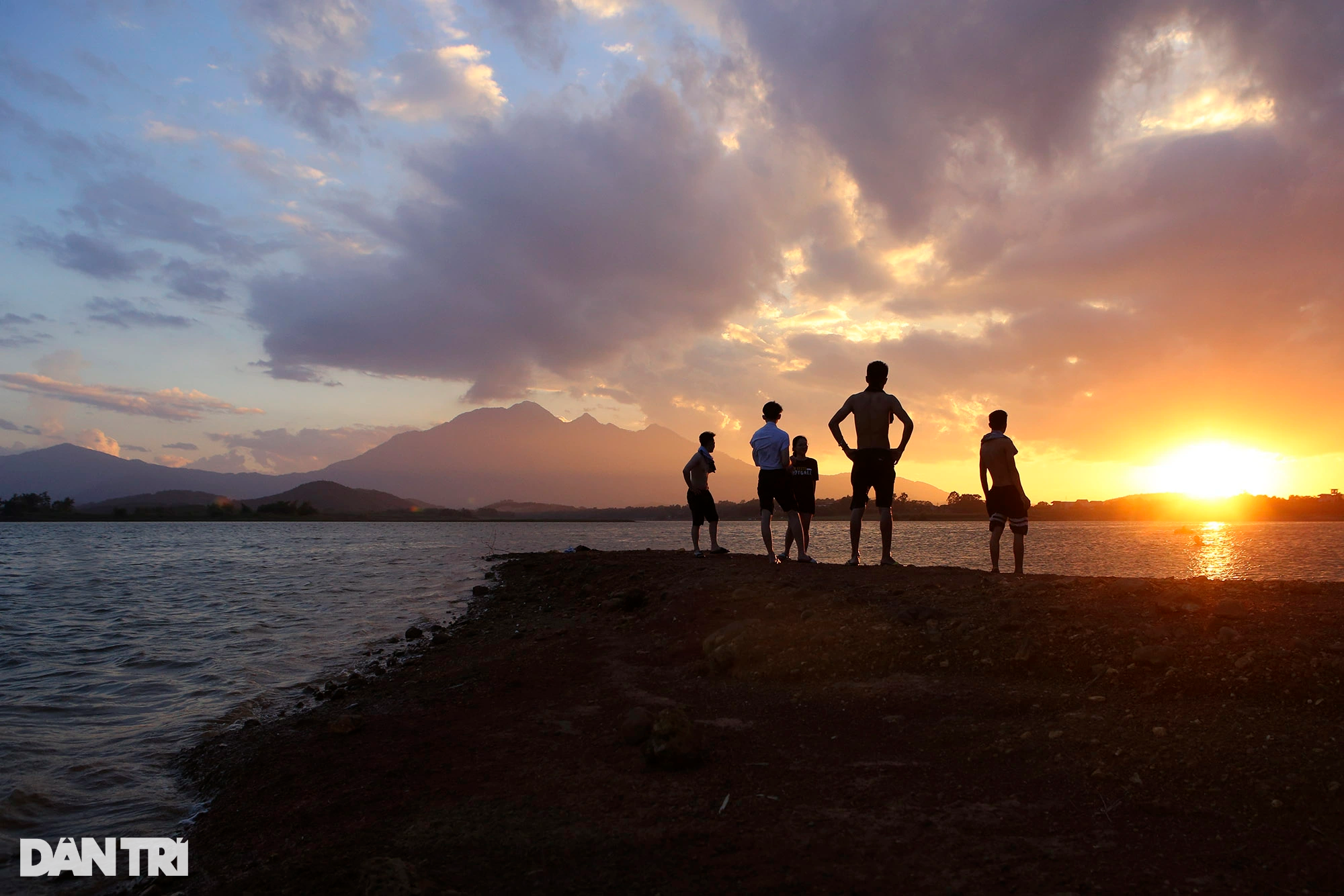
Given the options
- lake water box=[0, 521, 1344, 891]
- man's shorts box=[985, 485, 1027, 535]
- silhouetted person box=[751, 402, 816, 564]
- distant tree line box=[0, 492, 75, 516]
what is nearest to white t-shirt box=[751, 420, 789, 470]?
silhouetted person box=[751, 402, 816, 564]

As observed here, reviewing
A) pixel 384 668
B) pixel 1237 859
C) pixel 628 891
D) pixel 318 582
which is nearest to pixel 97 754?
pixel 384 668

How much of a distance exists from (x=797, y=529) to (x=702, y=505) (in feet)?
8.79

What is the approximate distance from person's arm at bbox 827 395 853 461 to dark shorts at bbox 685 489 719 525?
13.4 feet

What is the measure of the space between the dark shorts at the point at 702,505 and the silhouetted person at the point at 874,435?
A: 4.18 metres

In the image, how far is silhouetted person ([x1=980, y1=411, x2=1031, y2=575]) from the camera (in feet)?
33.2

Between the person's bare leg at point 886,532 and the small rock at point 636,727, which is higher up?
the person's bare leg at point 886,532

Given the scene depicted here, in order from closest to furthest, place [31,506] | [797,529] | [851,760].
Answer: [851,760] < [797,529] < [31,506]

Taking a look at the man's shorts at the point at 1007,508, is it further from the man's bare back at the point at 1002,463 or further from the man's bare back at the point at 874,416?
the man's bare back at the point at 874,416

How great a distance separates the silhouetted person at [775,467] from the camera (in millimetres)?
11953

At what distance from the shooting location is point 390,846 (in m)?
3.78

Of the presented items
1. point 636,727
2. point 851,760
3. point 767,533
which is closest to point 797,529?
point 767,533

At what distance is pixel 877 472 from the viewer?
10.1m

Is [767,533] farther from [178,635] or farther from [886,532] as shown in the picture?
[178,635]

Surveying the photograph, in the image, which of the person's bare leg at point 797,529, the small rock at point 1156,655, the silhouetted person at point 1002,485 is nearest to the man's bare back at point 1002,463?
the silhouetted person at point 1002,485
